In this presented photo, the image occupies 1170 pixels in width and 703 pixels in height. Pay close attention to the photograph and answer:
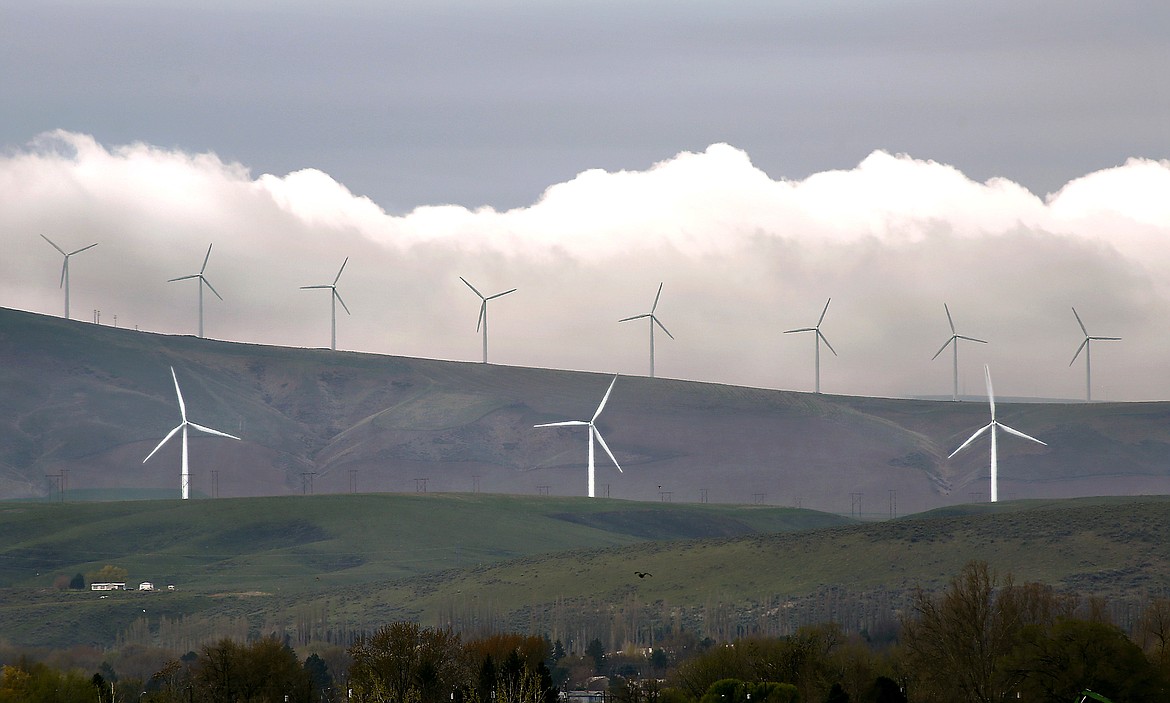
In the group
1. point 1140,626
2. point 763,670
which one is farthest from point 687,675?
point 1140,626

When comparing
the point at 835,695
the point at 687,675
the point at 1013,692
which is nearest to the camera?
the point at 835,695

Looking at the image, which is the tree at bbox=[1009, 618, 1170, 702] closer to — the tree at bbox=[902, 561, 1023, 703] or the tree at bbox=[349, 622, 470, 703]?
the tree at bbox=[902, 561, 1023, 703]

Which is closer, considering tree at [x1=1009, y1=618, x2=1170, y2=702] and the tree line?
tree at [x1=1009, y1=618, x2=1170, y2=702]

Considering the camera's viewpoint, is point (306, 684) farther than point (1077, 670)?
Yes

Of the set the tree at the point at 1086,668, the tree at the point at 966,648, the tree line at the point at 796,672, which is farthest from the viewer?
the tree at the point at 966,648

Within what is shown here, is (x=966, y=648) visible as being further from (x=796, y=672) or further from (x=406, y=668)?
(x=406, y=668)

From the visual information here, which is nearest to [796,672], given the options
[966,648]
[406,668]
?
[966,648]

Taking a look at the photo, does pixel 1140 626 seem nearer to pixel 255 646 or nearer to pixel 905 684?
pixel 905 684

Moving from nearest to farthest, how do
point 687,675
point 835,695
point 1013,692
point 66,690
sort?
point 835,695, point 1013,692, point 66,690, point 687,675

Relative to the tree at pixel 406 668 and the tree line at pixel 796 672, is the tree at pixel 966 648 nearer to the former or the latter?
the tree line at pixel 796 672

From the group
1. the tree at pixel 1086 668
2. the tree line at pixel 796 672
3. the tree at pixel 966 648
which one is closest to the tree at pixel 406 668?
the tree line at pixel 796 672

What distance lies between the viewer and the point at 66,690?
133625 millimetres

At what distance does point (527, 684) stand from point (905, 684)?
1220 inches

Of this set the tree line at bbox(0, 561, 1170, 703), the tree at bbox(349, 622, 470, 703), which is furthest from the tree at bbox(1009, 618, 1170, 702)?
the tree at bbox(349, 622, 470, 703)
